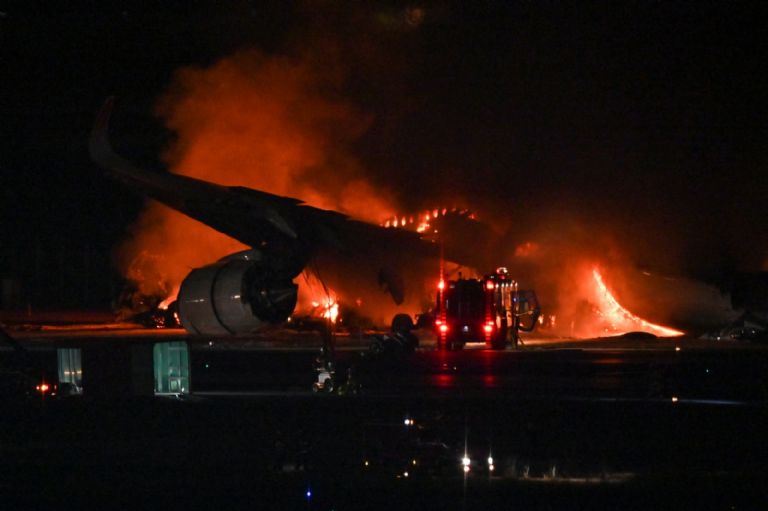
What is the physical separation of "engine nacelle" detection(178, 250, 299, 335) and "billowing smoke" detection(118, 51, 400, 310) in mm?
18322

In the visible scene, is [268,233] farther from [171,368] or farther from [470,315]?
[470,315]

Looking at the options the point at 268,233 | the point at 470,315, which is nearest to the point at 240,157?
the point at 470,315

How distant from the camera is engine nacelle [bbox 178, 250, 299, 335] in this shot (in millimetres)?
14445

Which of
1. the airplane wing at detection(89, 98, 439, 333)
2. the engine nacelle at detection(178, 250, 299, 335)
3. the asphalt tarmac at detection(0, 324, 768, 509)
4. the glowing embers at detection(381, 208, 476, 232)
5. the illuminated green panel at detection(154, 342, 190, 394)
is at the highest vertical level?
the glowing embers at detection(381, 208, 476, 232)

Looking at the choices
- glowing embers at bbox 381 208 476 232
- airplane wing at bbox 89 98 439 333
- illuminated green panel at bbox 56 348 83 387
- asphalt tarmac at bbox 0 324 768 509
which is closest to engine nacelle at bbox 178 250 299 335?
airplane wing at bbox 89 98 439 333

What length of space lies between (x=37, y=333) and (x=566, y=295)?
16.3 meters

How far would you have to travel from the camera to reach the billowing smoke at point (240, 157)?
34062 mm

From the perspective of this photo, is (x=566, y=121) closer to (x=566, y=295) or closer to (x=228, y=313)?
(x=566, y=295)

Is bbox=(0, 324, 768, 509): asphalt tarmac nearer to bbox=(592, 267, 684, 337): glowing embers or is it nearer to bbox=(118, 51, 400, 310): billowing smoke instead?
bbox=(592, 267, 684, 337): glowing embers

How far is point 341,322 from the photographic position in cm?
2877

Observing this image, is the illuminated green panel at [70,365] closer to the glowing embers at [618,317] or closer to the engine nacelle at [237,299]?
the engine nacelle at [237,299]

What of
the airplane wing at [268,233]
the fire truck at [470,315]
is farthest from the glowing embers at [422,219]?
the airplane wing at [268,233]

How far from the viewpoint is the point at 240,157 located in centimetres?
3441

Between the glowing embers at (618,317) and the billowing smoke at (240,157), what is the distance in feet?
27.5
